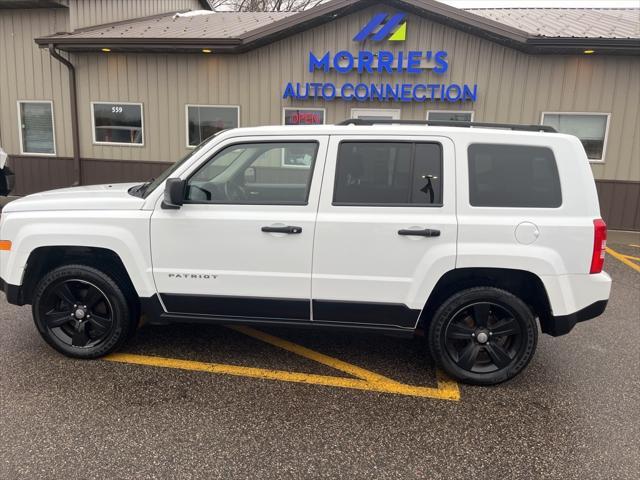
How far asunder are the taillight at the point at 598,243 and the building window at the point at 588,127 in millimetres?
7109

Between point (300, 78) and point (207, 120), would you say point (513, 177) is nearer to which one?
point (300, 78)

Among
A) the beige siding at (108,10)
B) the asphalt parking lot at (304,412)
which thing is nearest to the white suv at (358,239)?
the asphalt parking lot at (304,412)

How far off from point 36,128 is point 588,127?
12123 millimetres

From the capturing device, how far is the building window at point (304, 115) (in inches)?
409

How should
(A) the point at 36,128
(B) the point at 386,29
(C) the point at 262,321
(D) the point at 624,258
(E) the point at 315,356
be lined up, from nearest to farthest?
(C) the point at 262,321 → (E) the point at 315,356 → (D) the point at 624,258 → (B) the point at 386,29 → (A) the point at 36,128

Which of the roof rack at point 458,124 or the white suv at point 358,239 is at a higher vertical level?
the roof rack at point 458,124

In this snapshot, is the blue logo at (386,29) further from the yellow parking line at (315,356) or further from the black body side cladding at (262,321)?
the black body side cladding at (262,321)

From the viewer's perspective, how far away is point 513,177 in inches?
135

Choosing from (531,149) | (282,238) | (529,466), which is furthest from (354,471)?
(531,149)

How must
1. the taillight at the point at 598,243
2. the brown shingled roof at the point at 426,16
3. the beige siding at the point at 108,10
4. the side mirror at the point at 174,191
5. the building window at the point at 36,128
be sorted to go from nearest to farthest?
the taillight at the point at 598,243
the side mirror at the point at 174,191
the brown shingled roof at the point at 426,16
the beige siding at the point at 108,10
the building window at the point at 36,128

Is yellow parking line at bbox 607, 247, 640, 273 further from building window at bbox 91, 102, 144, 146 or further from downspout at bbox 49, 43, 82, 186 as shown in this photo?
downspout at bbox 49, 43, 82, 186

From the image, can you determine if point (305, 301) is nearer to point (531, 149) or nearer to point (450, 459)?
point (450, 459)

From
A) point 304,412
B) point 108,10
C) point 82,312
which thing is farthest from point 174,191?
point 108,10

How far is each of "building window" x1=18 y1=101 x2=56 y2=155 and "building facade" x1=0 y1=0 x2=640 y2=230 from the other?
Result: 0.10 ft
